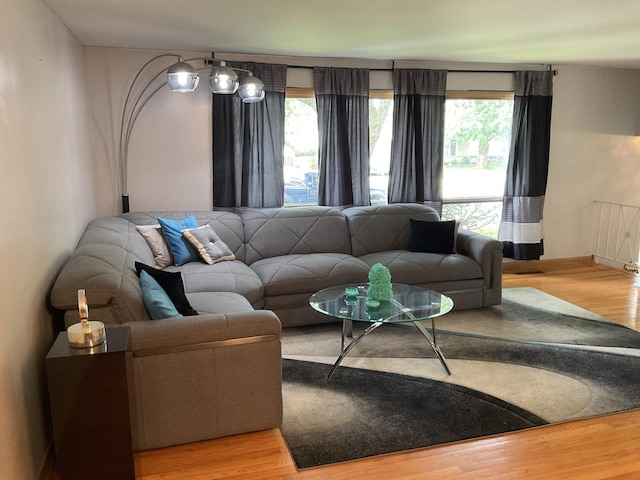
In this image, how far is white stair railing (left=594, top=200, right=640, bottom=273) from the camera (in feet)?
21.1

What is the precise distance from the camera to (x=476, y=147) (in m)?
5.90

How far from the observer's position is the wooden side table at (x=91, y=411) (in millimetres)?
2078

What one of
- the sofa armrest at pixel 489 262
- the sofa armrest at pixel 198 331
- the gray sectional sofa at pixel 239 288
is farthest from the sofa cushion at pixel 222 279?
the sofa armrest at pixel 489 262

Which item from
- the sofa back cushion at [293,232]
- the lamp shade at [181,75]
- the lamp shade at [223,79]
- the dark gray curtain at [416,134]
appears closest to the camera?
the lamp shade at [181,75]

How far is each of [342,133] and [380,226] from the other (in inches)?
39.1

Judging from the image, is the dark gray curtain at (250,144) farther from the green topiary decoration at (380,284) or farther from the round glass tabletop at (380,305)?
the green topiary decoration at (380,284)

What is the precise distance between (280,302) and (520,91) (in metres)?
3.61

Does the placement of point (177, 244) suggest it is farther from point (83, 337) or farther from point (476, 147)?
point (476, 147)

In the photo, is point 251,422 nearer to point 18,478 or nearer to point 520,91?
point 18,478

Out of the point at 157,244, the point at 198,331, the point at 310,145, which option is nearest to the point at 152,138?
the point at 157,244

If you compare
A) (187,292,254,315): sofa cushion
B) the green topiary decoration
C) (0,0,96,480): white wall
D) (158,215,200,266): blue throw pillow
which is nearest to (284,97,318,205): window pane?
(158,215,200,266): blue throw pillow

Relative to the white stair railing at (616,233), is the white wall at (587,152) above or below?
above

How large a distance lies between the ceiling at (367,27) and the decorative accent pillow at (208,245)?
4.97 feet

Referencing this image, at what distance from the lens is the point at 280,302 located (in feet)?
13.5
